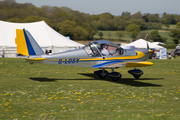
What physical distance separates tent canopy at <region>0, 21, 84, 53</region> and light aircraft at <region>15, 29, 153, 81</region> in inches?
830

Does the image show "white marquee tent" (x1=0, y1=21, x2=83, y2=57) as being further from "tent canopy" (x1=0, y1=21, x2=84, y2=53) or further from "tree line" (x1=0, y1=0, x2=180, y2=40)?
"tree line" (x1=0, y1=0, x2=180, y2=40)

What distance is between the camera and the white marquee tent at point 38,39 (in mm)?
30844

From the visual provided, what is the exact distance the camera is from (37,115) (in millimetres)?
5695

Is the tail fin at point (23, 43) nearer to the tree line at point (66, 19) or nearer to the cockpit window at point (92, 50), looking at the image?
the cockpit window at point (92, 50)

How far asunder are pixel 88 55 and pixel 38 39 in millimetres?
22409

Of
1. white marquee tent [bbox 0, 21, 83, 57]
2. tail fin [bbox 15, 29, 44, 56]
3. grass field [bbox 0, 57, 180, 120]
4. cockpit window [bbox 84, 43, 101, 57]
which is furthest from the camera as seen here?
white marquee tent [bbox 0, 21, 83, 57]

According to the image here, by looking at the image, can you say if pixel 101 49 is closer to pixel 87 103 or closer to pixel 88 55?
pixel 88 55

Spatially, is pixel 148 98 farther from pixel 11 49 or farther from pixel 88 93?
pixel 11 49

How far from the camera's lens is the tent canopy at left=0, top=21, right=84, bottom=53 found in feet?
102

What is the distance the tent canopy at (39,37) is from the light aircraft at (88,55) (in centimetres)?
2108

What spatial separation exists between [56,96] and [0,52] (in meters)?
24.9

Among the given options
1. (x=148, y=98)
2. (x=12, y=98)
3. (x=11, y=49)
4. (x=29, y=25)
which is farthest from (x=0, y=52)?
(x=148, y=98)

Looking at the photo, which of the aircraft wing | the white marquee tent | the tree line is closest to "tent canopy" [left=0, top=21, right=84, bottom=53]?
the white marquee tent

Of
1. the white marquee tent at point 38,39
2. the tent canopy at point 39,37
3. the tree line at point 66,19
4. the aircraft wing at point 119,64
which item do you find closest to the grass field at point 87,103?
the aircraft wing at point 119,64
